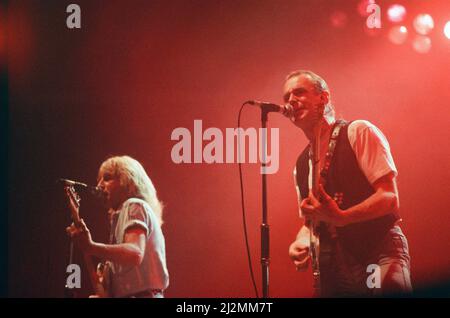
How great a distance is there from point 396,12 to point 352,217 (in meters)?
1.18

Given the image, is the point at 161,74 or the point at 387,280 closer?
the point at 387,280

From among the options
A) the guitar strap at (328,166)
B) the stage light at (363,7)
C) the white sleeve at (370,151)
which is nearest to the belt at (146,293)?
the guitar strap at (328,166)

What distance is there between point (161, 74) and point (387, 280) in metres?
1.55

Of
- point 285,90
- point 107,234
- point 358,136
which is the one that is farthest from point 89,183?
point 358,136

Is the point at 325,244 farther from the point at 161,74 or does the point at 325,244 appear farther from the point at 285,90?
the point at 161,74

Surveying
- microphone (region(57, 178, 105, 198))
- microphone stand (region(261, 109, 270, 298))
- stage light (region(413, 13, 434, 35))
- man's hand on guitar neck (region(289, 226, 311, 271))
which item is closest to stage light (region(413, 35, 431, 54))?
stage light (region(413, 13, 434, 35))

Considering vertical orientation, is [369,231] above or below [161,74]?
below

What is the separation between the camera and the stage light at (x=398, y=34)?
313 centimetres

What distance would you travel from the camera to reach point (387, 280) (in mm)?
2828

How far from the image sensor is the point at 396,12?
10.4 feet

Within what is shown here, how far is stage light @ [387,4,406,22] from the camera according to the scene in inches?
124

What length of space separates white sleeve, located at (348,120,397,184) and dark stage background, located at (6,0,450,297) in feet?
0.36
